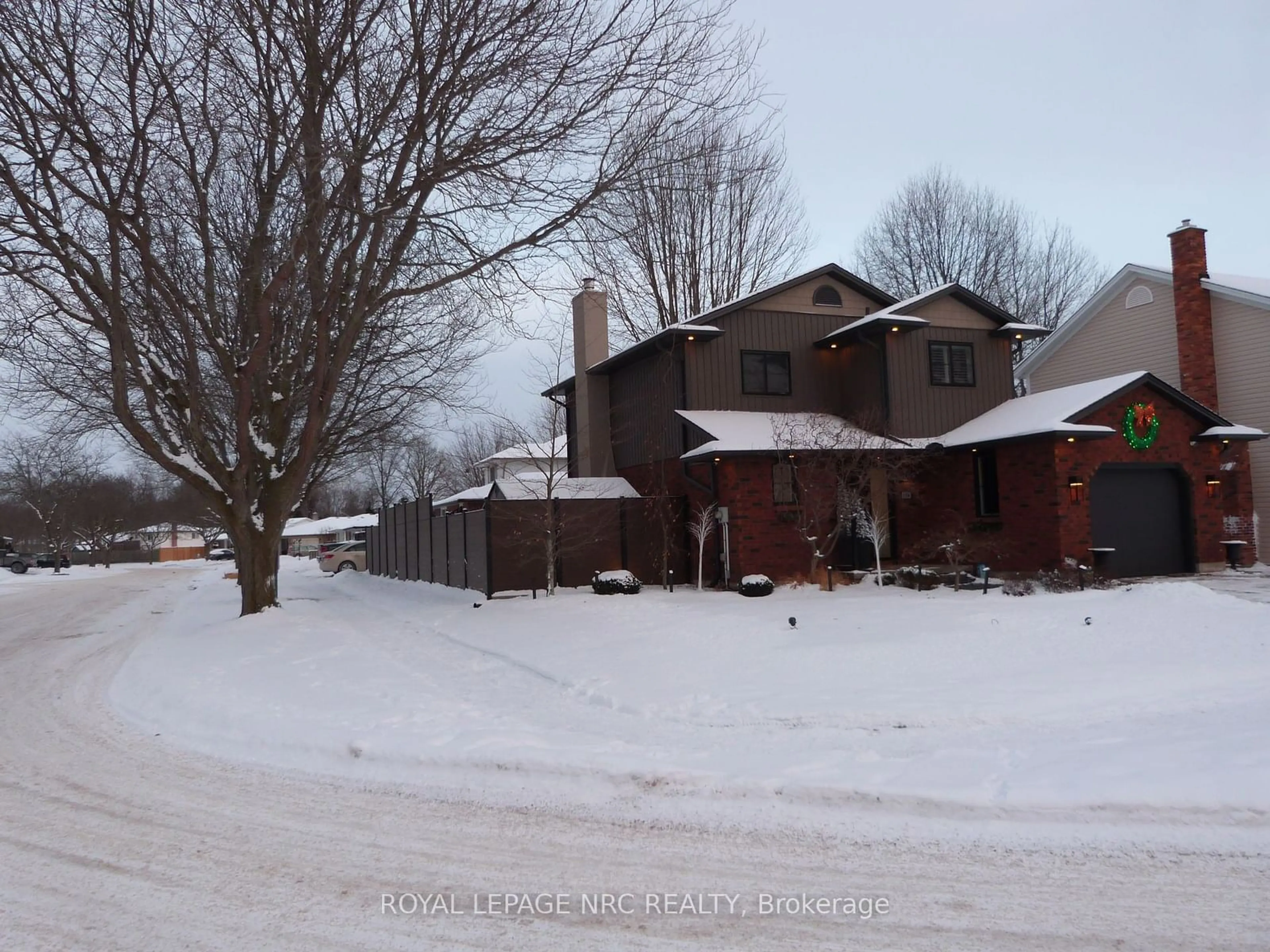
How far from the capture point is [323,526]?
60.7 metres

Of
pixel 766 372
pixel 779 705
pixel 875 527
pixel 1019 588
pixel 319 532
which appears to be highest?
pixel 766 372

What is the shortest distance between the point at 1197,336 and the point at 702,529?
13.4m

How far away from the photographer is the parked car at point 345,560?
122 ft

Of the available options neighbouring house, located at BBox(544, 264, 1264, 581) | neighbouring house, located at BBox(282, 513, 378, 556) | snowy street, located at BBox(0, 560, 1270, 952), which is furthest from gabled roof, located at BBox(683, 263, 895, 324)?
neighbouring house, located at BBox(282, 513, 378, 556)

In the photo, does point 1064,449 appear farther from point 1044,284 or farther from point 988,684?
point 1044,284

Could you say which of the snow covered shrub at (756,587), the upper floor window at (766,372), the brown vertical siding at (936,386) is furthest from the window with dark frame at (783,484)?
the brown vertical siding at (936,386)

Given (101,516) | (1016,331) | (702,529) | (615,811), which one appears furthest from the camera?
(101,516)

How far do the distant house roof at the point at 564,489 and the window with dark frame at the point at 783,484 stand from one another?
324 centimetres

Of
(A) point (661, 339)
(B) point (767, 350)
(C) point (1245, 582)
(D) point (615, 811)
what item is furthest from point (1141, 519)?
(D) point (615, 811)

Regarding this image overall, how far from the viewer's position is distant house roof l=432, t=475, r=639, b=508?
62.8 feet

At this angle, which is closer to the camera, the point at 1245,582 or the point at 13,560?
the point at 1245,582

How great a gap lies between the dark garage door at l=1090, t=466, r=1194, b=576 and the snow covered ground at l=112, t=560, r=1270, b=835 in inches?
166

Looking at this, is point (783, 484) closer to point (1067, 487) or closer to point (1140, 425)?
point (1067, 487)

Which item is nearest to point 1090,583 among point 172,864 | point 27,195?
point 172,864
